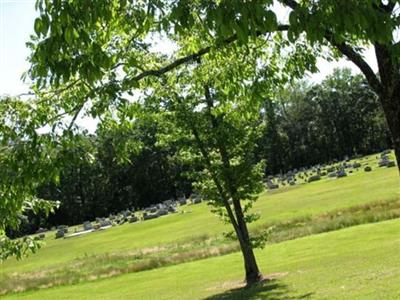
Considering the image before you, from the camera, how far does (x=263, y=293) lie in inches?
770

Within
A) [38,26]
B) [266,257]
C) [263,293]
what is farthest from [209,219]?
[38,26]

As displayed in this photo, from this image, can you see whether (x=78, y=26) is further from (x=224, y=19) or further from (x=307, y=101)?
(x=307, y=101)

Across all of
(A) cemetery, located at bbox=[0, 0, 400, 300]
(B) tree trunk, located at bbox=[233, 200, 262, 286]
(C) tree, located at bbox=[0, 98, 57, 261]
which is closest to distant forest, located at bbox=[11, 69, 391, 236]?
(A) cemetery, located at bbox=[0, 0, 400, 300]

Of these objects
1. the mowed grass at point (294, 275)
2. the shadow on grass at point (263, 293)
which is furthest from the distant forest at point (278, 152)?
the shadow on grass at point (263, 293)

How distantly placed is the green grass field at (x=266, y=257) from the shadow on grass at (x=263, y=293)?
0.06 m

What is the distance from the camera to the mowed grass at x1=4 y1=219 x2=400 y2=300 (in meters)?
17.2

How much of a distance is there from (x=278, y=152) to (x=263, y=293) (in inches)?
4271

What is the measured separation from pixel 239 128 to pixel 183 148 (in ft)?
8.19

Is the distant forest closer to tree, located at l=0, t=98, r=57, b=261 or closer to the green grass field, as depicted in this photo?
the green grass field

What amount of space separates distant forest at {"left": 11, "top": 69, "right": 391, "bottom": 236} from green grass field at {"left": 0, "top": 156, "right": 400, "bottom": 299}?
183 feet

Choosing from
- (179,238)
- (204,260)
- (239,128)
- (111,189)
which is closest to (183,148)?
(239,128)

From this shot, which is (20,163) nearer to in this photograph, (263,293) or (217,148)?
(263,293)

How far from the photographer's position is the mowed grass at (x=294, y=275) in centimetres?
1719

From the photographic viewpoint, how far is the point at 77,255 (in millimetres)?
54344
